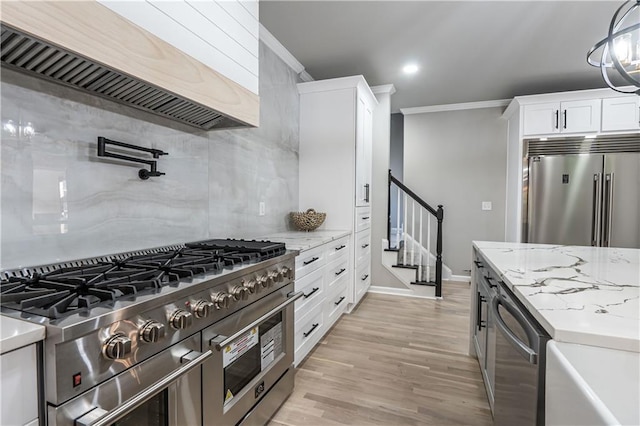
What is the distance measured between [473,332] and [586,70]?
A: 3158mm

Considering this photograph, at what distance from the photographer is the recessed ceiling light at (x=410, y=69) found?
134 inches

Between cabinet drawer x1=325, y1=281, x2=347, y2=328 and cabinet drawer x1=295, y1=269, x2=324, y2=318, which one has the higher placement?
cabinet drawer x1=295, y1=269, x2=324, y2=318

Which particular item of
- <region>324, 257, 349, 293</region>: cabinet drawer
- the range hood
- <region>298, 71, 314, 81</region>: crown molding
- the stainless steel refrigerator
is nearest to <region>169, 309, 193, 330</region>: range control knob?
the range hood

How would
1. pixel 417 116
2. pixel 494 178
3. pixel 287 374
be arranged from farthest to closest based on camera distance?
pixel 417 116 < pixel 494 178 < pixel 287 374

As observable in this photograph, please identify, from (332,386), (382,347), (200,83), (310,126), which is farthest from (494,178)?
(200,83)

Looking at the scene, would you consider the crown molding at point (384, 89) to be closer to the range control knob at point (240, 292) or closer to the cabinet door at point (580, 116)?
the cabinet door at point (580, 116)

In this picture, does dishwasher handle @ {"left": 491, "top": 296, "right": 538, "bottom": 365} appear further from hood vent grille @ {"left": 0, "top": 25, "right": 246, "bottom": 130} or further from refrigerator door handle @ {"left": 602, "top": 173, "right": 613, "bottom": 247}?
refrigerator door handle @ {"left": 602, "top": 173, "right": 613, "bottom": 247}

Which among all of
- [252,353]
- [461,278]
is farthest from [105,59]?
[461,278]

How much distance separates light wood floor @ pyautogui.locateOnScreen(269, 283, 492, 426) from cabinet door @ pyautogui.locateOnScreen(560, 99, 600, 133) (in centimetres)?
259

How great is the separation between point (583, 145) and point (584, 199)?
64cm

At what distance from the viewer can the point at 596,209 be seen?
3.60m

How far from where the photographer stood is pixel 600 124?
3.65 metres

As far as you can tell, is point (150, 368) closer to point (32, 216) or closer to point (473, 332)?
point (32, 216)

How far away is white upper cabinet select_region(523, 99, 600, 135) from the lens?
12.1 ft
